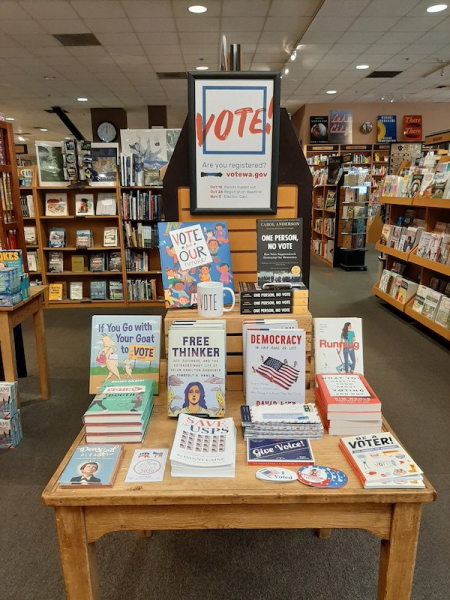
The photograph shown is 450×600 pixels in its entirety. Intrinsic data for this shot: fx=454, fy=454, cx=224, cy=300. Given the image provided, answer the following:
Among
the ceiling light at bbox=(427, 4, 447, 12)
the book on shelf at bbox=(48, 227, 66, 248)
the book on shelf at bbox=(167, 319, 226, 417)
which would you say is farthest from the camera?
the book on shelf at bbox=(48, 227, 66, 248)

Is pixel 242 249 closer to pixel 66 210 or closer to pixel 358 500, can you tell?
pixel 358 500

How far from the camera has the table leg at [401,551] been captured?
1.15m

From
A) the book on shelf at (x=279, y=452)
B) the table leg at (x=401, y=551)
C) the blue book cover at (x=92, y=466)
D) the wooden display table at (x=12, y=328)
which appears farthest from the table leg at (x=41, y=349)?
the table leg at (x=401, y=551)

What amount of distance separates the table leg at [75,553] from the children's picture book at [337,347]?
0.90 meters

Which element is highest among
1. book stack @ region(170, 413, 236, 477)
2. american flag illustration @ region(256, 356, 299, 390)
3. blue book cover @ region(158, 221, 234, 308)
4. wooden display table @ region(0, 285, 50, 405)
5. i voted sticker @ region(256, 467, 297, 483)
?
blue book cover @ region(158, 221, 234, 308)

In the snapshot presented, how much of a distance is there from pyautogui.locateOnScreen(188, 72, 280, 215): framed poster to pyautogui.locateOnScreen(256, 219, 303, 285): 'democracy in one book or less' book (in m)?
0.23

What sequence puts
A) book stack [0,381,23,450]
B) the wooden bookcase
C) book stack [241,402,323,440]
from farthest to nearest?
the wooden bookcase, book stack [0,381,23,450], book stack [241,402,323,440]

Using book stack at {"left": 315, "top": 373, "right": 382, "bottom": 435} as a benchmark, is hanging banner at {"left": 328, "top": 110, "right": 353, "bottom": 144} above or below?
above

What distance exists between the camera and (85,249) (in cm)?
602

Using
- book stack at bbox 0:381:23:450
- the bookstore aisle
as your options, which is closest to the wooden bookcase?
the bookstore aisle

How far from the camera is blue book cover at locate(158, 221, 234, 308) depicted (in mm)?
1778

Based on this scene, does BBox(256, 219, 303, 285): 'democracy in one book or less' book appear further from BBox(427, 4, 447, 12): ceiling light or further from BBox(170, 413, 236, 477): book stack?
BBox(427, 4, 447, 12): ceiling light

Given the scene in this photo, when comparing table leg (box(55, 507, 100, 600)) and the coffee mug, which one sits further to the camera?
the coffee mug

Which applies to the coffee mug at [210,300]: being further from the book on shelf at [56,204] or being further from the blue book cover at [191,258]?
the book on shelf at [56,204]
